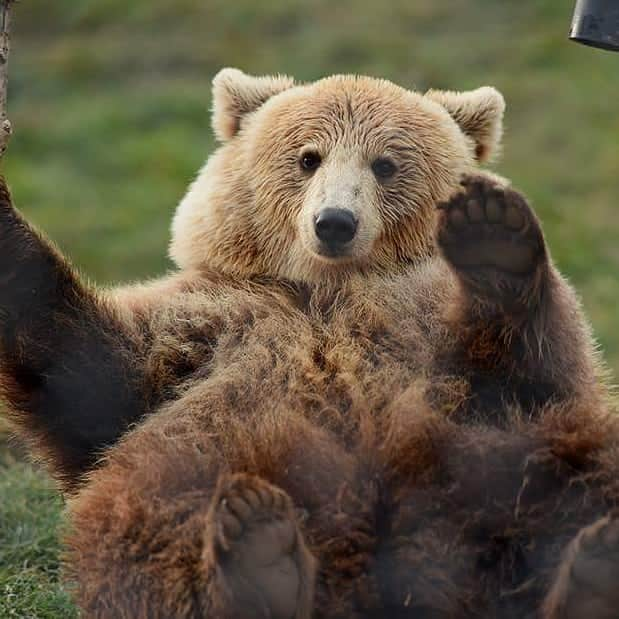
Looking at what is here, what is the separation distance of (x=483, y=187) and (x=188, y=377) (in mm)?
1288

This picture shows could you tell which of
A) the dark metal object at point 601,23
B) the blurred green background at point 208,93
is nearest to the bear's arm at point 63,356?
the dark metal object at point 601,23

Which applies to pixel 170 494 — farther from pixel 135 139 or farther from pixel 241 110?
pixel 135 139

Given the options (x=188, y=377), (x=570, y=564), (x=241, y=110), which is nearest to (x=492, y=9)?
(x=241, y=110)

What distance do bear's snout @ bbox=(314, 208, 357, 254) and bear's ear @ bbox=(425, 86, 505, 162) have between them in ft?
3.29

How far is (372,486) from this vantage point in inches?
160

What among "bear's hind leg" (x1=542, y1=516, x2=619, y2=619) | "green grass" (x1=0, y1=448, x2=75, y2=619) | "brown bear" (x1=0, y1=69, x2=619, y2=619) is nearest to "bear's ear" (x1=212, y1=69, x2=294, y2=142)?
"brown bear" (x1=0, y1=69, x2=619, y2=619)

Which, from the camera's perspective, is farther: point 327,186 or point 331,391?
point 327,186

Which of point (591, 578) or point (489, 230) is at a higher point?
point (489, 230)

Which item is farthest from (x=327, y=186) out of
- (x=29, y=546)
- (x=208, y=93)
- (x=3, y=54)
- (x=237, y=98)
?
(x=208, y=93)

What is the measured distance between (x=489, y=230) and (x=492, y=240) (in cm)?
5

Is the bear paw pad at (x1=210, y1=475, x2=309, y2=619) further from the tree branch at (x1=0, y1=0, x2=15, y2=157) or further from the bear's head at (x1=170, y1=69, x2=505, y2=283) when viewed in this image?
the tree branch at (x1=0, y1=0, x2=15, y2=157)

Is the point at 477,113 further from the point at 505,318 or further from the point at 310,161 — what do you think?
the point at 505,318

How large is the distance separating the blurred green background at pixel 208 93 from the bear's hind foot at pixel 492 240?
4964 millimetres

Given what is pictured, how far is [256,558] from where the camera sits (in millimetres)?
3605
